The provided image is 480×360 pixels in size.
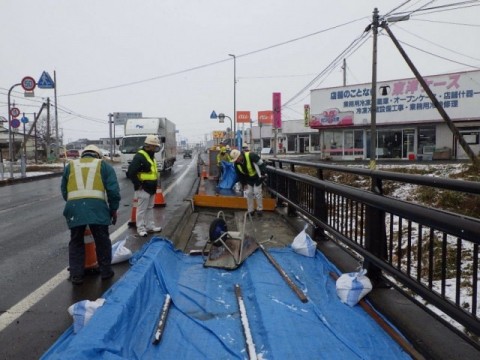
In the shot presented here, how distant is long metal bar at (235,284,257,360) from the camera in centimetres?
317

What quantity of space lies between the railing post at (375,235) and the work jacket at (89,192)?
9.69 feet

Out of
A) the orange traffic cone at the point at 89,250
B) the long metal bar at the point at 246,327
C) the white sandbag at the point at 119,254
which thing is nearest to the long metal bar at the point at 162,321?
the long metal bar at the point at 246,327

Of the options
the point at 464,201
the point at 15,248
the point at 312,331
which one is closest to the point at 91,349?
the point at 312,331

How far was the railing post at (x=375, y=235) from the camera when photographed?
4090mm

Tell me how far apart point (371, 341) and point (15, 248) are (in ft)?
20.0

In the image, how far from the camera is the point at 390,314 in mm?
3699

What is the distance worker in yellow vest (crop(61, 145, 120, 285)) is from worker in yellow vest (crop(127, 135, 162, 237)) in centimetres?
233

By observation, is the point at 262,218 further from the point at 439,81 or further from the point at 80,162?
the point at 439,81

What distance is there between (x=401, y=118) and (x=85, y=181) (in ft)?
94.2

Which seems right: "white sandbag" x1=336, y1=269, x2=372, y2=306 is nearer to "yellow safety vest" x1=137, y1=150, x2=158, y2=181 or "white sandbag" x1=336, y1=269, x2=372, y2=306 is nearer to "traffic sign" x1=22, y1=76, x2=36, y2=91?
"yellow safety vest" x1=137, y1=150, x2=158, y2=181

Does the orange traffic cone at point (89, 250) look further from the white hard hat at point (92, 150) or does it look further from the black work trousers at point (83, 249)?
the white hard hat at point (92, 150)

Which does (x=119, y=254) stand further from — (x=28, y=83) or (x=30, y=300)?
(x=28, y=83)

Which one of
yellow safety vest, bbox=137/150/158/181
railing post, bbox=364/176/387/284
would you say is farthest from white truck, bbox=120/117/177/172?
railing post, bbox=364/176/387/284

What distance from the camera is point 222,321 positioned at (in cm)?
383
